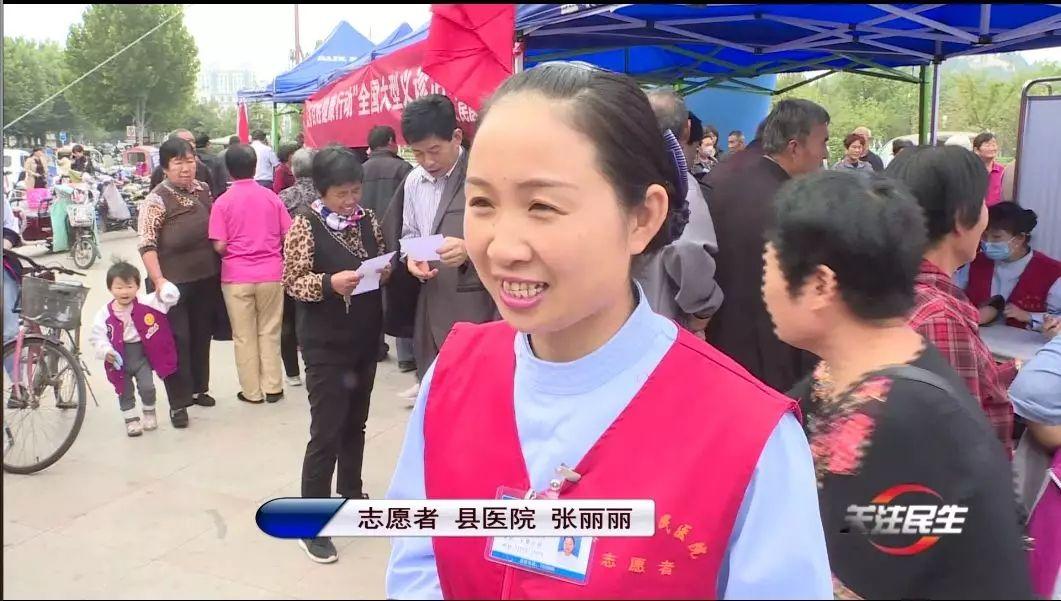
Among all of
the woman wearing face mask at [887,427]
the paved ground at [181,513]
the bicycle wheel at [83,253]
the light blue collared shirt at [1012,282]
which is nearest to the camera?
the woman wearing face mask at [887,427]

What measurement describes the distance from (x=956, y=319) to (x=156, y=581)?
2593 mm

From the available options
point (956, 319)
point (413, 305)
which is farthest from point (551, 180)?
point (413, 305)

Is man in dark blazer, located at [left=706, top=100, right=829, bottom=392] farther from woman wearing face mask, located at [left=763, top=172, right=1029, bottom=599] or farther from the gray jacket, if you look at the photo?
woman wearing face mask, located at [left=763, top=172, right=1029, bottom=599]

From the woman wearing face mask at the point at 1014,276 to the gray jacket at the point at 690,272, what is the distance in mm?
1593

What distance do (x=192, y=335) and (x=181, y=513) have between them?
5.23 ft

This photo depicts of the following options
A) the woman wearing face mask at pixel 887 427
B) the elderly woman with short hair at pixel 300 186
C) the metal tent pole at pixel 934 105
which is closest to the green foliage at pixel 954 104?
the metal tent pole at pixel 934 105

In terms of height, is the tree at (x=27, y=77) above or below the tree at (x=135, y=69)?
below

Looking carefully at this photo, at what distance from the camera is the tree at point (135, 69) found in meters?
5.00

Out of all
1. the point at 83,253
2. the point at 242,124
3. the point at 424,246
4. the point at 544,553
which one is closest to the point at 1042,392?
the point at 544,553

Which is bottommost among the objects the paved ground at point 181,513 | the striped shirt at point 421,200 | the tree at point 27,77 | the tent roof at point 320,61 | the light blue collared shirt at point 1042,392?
the paved ground at point 181,513

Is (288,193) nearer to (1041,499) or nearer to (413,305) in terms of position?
(413,305)

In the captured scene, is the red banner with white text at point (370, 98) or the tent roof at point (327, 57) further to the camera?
the tent roof at point (327, 57)

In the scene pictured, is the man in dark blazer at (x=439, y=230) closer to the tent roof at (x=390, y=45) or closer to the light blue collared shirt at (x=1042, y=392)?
the light blue collared shirt at (x=1042, y=392)

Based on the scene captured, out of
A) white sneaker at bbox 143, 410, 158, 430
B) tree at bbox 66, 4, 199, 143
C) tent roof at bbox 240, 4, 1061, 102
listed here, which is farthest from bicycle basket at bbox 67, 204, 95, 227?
white sneaker at bbox 143, 410, 158, 430
